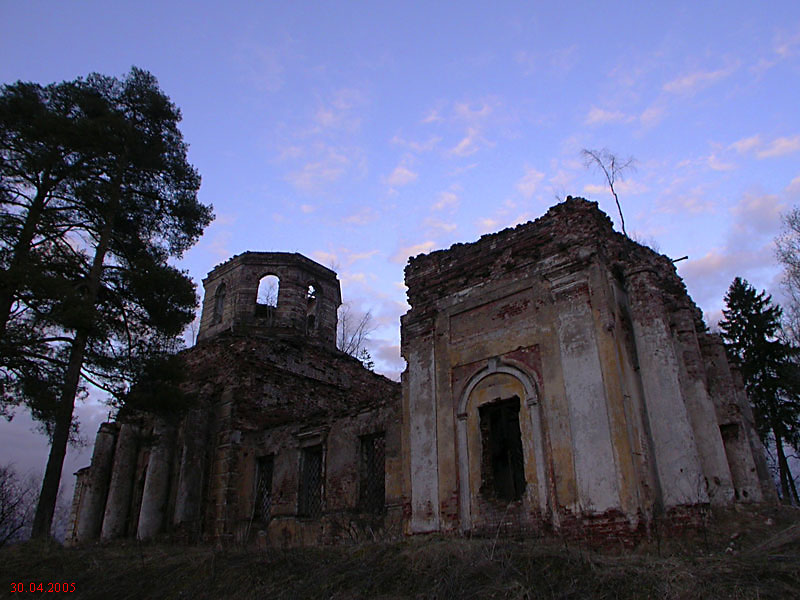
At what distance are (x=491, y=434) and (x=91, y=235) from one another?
30.3 ft

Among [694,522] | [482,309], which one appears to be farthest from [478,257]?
[694,522]

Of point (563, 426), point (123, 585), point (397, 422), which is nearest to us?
point (123, 585)

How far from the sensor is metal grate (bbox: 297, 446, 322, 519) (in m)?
13.3

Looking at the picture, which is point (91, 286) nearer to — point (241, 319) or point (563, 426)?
point (241, 319)

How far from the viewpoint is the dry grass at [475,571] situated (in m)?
4.98

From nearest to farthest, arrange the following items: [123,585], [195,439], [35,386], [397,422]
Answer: [123,585] → [35,386] → [397,422] → [195,439]

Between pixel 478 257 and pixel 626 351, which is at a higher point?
pixel 478 257

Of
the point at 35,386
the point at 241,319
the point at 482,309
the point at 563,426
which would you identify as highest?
the point at 241,319

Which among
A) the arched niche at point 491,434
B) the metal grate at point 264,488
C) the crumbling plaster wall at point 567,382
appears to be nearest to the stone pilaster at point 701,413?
the crumbling plaster wall at point 567,382

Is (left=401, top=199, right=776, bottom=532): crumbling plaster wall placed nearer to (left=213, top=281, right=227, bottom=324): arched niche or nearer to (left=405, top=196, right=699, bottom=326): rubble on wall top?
(left=405, top=196, right=699, bottom=326): rubble on wall top

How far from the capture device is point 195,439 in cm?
1509

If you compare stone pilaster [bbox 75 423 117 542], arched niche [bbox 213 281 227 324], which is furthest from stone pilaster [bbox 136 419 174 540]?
arched niche [bbox 213 281 227 324]

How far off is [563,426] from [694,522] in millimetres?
2007

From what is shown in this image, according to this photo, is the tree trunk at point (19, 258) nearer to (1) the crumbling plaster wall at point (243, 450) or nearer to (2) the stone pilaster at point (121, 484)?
(1) the crumbling plaster wall at point (243, 450)
